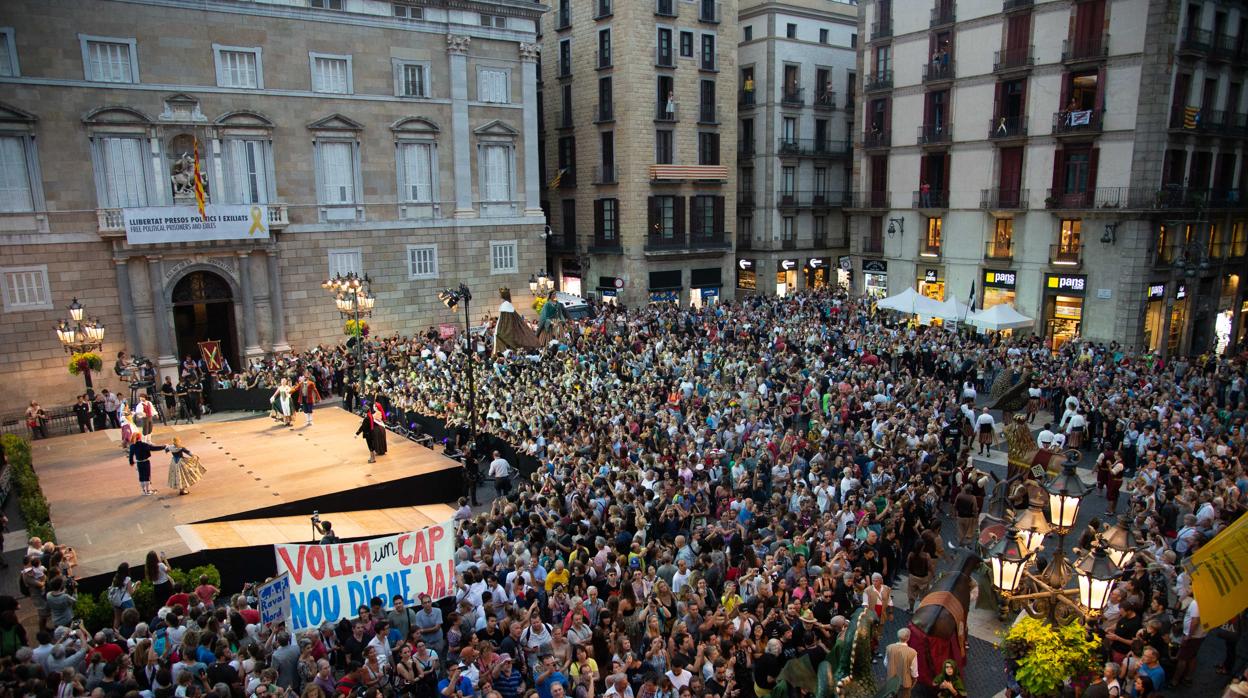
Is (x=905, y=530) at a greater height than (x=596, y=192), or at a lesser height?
lesser

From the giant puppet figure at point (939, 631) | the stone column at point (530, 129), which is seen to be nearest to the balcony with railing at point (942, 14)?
the stone column at point (530, 129)

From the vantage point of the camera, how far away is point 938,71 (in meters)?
38.2

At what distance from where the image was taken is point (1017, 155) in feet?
118

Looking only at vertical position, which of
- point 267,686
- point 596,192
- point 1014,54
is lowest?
point 267,686

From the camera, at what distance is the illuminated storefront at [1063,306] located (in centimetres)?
3391

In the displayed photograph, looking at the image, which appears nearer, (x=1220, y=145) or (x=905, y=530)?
(x=905, y=530)

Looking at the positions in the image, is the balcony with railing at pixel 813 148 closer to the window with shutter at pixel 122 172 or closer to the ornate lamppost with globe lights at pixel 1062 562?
the window with shutter at pixel 122 172

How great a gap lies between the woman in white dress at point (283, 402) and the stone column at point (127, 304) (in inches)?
344

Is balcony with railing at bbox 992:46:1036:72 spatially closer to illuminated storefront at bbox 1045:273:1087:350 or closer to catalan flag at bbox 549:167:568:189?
illuminated storefront at bbox 1045:273:1087:350

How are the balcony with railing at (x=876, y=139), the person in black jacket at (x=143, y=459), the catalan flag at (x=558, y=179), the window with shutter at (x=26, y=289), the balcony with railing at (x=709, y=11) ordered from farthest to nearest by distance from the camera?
the catalan flag at (x=558, y=179) < the balcony with railing at (x=709, y=11) < the balcony with railing at (x=876, y=139) < the window with shutter at (x=26, y=289) < the person in black jacket at (x=143, y=459)

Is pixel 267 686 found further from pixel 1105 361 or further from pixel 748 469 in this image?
pixel 1105 361

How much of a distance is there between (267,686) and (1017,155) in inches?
1445

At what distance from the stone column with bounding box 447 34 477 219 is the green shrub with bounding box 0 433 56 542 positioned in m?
20.4

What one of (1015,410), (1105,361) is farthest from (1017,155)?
(1015,410)
